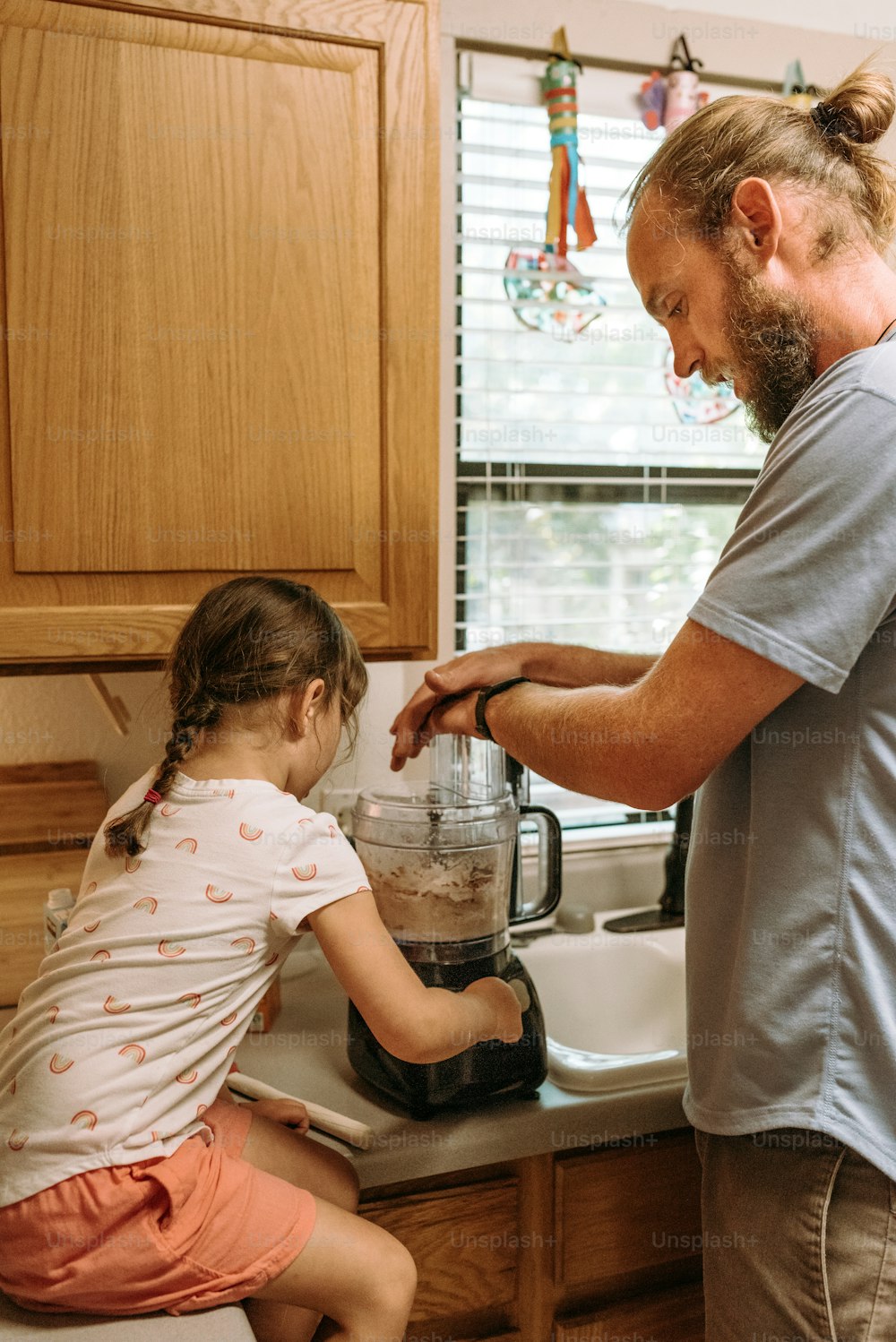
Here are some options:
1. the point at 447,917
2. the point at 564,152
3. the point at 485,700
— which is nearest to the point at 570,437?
the point at 564,152

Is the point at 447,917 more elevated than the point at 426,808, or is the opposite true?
the point at 426,808

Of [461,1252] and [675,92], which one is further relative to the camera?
[675,92]

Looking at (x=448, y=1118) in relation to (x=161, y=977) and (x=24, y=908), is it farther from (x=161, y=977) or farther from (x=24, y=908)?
(x=24, y=908)

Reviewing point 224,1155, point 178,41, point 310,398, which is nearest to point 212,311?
point 310,398

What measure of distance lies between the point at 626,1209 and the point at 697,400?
4.57ft

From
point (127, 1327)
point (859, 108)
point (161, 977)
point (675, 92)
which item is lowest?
point (127, 1327)

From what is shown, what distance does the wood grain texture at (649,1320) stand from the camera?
1.30 meters

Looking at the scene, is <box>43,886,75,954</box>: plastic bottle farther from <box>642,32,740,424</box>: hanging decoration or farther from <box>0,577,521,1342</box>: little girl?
<box>642,32,740,424</box>: hanging decoration

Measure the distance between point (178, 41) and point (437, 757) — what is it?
3.36ft

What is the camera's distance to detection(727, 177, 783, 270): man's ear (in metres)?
1.04

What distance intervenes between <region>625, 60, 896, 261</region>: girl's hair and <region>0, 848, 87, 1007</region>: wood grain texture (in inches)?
44.4

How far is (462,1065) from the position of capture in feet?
3.95

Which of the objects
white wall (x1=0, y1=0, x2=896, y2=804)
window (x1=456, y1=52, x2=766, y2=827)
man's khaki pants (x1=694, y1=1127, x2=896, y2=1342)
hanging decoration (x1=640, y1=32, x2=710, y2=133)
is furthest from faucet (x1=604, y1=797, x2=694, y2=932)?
hanging decoration (x1=640, y1=32, x2=710, y2=133)

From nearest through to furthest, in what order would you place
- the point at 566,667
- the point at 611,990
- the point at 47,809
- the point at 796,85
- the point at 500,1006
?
the point at 500,1006 < the point at 566,667 < the point at 47,809 < the point at 611,990 < the point at 796,85
